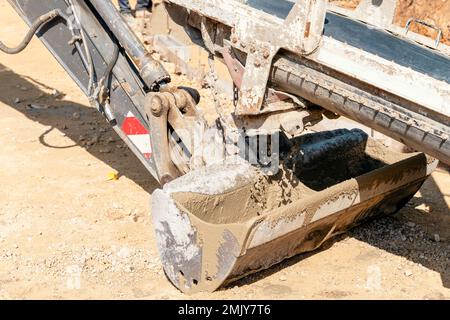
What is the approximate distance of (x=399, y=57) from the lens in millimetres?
4133

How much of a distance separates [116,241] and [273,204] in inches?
40.9

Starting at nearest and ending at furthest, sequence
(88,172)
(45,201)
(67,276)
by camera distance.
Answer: (67,276) < (45,201) < (88,172)

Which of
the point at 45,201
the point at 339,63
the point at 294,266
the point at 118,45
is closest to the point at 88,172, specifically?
the point at 45,201

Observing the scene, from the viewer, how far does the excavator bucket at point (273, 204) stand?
4.50 meters

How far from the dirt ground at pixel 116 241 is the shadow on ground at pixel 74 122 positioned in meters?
0.02

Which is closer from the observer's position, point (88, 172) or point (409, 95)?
point (409, 95)

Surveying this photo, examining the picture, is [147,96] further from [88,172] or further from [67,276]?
[88,172]

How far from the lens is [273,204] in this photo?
521 centimetres

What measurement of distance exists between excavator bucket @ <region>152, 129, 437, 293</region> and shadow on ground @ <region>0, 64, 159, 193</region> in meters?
1.36

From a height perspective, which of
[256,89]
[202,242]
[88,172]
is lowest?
[88,172]

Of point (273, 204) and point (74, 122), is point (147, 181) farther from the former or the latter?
point (74, 122)

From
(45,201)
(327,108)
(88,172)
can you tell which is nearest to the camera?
(327,108)

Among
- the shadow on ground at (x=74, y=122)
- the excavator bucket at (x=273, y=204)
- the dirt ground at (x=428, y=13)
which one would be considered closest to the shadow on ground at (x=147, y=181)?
the shadow on ground at (x=74, y=122)
